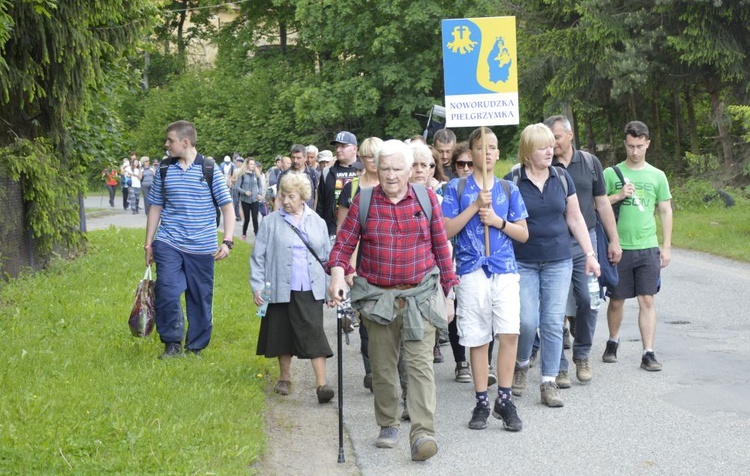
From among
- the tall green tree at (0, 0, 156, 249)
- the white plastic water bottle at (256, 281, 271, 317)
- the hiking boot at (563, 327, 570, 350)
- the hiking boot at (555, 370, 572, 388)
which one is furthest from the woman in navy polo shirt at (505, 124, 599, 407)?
the tall green tree at (0, 0, 156, 249)

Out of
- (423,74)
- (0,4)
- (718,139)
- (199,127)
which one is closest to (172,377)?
(0,4)

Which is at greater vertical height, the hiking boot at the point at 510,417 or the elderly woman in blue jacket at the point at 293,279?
the elderly woman in blue jacket at the point at 293,279

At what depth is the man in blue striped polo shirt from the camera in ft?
30.2

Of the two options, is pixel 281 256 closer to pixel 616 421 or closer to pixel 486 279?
pixel 486 279

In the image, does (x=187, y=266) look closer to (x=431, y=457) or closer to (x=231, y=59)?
(x=431, y=457)

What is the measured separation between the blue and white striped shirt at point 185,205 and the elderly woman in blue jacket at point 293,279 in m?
0.98

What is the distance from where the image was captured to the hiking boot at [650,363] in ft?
29.6

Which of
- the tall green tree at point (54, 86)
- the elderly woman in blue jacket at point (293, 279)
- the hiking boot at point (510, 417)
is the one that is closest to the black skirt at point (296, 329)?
the elderly woman in blue jacket at point (293, 279)

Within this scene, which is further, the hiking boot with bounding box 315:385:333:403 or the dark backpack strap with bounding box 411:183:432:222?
the hiking boot with bounding box 315:385:333:403

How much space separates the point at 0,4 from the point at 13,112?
16.9 feet

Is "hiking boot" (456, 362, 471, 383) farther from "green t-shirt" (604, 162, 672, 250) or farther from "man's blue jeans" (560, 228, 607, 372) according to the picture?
"green t-shirt" (604, 162, 672, 250)

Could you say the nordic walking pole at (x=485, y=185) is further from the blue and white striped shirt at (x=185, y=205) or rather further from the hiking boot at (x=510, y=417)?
the blue and white striped shirt at (x=185, y=205)

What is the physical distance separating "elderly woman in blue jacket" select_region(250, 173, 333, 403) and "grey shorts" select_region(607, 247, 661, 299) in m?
2.49

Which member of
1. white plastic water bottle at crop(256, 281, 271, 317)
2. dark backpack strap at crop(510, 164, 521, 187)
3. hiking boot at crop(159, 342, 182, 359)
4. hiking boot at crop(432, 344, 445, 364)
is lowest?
hiking boot at crop(432, 344, 445, 364)
